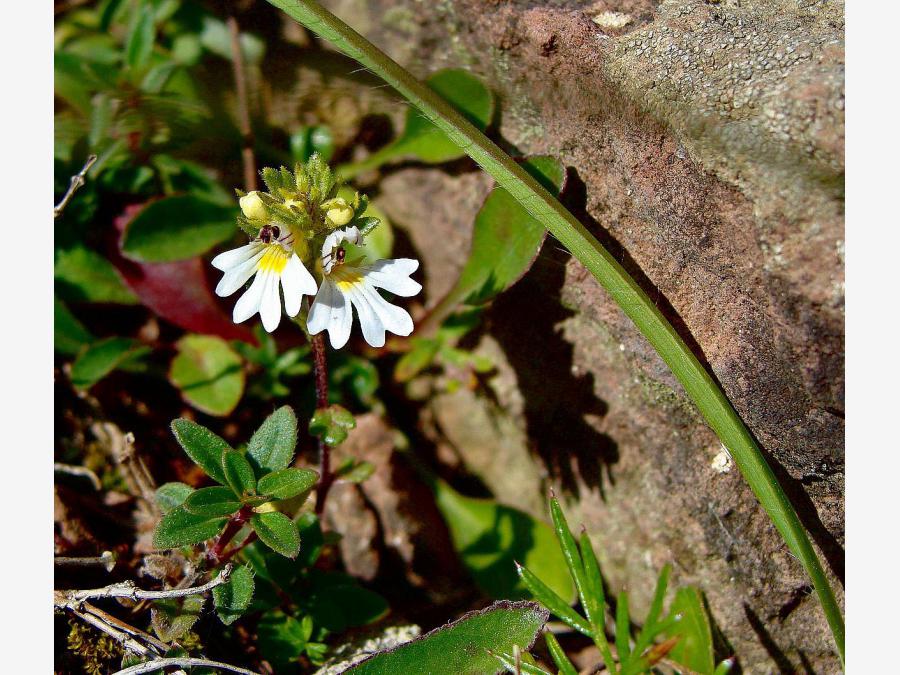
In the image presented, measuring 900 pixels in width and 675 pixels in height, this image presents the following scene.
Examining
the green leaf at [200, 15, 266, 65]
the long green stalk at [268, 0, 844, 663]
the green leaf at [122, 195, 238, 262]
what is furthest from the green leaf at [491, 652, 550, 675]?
the green leaf at [200, 15, 266, 65]

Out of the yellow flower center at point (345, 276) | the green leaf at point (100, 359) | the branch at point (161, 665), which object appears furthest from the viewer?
the green leaf at point (100, 359)

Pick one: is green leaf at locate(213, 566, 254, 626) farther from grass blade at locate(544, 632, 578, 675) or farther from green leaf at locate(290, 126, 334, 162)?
green leaf at locate(290, 126, 334, 162)

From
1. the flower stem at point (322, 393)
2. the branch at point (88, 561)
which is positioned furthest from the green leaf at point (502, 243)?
the branch at point (88, 561)

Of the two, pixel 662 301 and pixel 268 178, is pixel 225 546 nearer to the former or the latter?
pixel 268 178

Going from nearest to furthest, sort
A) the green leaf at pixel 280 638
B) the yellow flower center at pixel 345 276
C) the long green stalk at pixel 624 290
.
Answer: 1. the long green stalk at pixel 624 290
2. the yellow flower center at pixel 345 276
3. the green leaf at pixel 280 638

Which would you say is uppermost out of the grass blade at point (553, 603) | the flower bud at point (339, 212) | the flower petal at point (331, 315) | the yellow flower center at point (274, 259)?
the flower bud at point (339, 212)

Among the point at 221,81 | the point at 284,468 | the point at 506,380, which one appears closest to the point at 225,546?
the point at 284,468

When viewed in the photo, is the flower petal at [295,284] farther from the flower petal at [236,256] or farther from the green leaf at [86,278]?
the green leaf at [86,278]

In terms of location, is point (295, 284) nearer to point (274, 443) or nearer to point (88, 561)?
point (274, 443)
